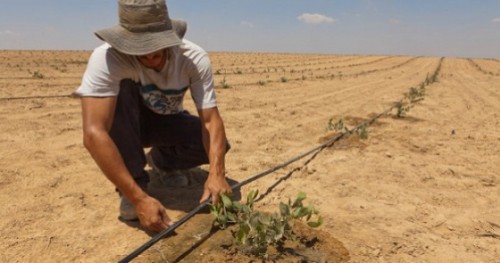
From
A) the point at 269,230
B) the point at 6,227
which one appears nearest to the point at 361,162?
the point at 269,230

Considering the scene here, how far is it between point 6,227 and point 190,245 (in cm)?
107

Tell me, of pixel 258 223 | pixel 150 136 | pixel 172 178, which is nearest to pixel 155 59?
pixel 150 136

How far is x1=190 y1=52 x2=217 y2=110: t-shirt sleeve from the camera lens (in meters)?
2.42

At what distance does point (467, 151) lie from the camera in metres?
4.32

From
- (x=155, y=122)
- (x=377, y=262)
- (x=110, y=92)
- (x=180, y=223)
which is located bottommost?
(x=377, y=262)

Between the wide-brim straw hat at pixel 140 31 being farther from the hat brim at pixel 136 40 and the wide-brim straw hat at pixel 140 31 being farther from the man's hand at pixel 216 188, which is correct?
the man's hand at pixel 216 188

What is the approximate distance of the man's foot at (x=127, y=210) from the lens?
2.42m

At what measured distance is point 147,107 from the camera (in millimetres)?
2719

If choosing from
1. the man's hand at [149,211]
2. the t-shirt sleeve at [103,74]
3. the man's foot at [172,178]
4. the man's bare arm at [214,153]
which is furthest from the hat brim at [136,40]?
the man's foot at [172,178]

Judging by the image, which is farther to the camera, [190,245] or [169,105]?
[169,105]

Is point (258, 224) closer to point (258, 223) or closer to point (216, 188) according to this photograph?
point (258, 223)

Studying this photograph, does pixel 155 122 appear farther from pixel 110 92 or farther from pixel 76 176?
pixel 76 176

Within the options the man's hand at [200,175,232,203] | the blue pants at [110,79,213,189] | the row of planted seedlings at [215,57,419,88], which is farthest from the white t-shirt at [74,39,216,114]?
the row of planted seedlings at [215,57,419,88]

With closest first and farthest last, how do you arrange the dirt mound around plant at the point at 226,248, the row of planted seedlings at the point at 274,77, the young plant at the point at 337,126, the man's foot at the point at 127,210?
the dirt mound around plant at the point at 226,248
the man's foot at the point at 127,210
the young plant at the point at 337,126
the row of planted seedlings at the point at 274,77
